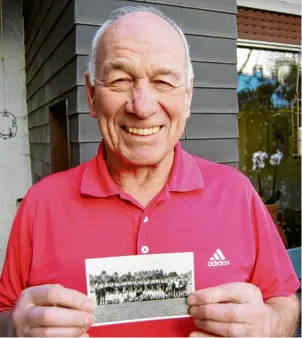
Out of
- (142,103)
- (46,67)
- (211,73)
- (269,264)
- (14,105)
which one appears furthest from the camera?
(14,105)

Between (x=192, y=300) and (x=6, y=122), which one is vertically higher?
(x=6, y=122)

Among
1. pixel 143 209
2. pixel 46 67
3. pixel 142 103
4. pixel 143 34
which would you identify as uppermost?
pixel 46 67

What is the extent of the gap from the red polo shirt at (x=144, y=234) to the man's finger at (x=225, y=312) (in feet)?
0.51

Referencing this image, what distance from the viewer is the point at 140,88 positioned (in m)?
1.11

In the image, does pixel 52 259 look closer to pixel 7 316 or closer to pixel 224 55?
pixel 7 316

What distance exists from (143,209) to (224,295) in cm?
34

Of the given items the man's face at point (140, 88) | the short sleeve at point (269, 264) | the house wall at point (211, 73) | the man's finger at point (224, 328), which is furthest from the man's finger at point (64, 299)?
the house wall at point (211, 73)

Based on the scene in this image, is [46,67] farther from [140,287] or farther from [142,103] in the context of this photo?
[140,287]

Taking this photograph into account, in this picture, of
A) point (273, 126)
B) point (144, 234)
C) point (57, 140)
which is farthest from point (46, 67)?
point (144, 234)

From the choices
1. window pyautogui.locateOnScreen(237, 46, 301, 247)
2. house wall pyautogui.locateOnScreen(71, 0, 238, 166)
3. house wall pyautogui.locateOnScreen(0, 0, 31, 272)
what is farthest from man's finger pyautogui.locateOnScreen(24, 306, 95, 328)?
house wall pyautogui.locateOnScreen(0, 0, 31, 272)

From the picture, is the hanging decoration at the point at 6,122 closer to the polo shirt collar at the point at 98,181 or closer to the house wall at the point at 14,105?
the house wall at the point at 14,105

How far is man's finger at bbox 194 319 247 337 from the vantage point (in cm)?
97

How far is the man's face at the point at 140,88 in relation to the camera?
3.64 feet

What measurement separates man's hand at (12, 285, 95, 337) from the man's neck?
1.26 feet
